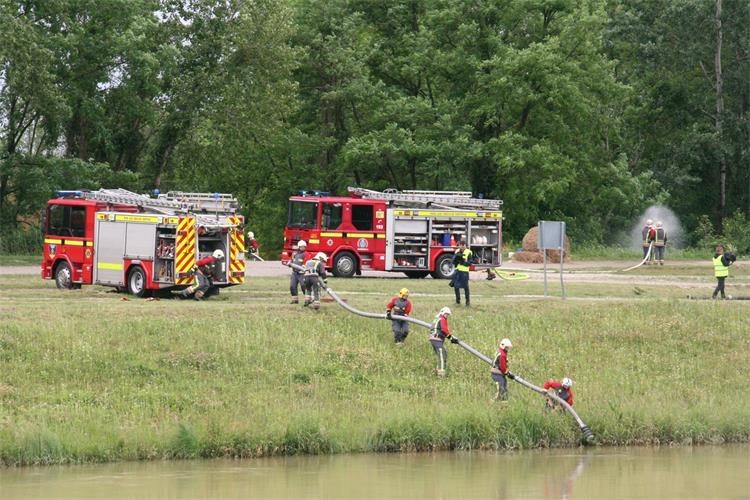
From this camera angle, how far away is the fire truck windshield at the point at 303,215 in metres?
43.9

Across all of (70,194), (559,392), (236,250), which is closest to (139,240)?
(236,250)

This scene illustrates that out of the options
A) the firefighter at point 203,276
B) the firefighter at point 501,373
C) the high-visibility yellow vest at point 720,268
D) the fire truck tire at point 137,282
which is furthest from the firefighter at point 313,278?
the high-visibility yellow vest at point 720,268

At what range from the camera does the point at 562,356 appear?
30984mm

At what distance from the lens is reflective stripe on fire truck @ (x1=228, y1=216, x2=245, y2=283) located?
35.8 metres

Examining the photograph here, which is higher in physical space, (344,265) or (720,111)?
(720,111)

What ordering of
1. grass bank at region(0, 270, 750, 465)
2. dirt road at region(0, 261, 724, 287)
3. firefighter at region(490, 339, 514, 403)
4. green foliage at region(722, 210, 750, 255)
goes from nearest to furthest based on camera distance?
grass bank at region(0, 270, 750, 465) → firefighter at region(490, 339, 514, 403) → dirt road at region(0, 261, 724, 287) → green foliage at region(722, 210, 750, 255)

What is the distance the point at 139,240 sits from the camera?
35.6m

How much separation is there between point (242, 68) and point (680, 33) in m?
21.0

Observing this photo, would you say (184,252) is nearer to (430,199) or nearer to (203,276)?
(203,276)

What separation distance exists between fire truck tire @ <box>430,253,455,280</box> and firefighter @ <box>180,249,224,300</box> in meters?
10.2

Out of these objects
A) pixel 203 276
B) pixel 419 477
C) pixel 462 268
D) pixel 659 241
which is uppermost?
pixel 659 241

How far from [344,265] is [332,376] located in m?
15.2

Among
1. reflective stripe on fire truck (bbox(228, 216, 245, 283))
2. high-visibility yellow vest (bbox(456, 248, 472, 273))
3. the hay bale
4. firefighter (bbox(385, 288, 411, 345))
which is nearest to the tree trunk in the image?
the hay bale

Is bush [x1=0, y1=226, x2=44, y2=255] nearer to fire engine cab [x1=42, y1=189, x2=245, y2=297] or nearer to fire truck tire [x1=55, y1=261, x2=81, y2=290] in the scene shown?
fire engine cab [x1=42, y1=189, x2=245, y2=297]
